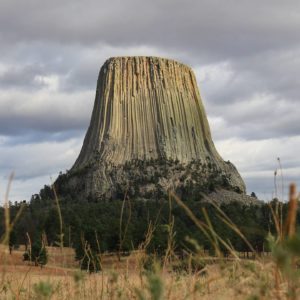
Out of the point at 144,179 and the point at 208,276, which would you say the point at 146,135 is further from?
the point at 208,276

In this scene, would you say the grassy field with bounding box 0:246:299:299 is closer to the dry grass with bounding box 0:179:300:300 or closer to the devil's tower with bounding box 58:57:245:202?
the dry grass with bounding box 0:179:300:300

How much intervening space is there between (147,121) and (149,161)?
965 cm

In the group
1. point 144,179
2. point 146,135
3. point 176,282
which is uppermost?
point 146,135

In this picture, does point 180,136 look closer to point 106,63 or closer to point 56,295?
point 106,63

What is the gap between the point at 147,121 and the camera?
106750 mm

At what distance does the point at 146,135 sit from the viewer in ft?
345

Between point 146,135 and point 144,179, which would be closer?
point 144,179

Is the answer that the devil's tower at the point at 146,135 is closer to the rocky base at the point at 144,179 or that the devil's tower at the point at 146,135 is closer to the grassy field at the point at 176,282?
the rocky base at the point at 144,179

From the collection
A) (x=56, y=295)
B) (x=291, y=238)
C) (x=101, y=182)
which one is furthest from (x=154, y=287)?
(x=101, y=182)

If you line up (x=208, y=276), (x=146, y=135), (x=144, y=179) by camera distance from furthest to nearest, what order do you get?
(x=146, y=135) → (x=144, y=179) → (x=208, y=276)

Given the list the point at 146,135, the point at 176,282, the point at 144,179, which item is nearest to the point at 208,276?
the point at 176,282

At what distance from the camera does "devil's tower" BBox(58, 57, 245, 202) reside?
320 ft

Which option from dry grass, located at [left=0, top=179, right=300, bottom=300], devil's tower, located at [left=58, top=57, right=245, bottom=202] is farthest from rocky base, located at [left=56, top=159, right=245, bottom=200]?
dry grass, located at [left=0, top=179, right=300, bottom=300]

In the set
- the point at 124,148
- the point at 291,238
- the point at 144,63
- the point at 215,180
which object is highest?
the point at 144,63
